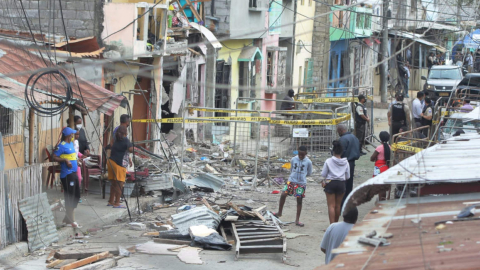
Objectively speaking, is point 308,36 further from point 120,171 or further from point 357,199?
point 357,199

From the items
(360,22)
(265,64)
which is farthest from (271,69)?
(360,22)

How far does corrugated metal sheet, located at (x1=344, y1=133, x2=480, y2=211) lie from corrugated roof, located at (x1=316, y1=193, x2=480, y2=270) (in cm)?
24

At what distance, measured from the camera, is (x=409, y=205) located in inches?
245

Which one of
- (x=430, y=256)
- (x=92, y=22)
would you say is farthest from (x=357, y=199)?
(x=92, y=22)

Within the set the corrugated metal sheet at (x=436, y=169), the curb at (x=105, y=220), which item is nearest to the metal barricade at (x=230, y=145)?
the curb at (x=105, y=220)

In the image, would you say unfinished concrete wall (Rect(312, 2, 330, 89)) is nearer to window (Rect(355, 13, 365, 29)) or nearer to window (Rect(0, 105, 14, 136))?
window (Rect(355, 13, 365, 29))

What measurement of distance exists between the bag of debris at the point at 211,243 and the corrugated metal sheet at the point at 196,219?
0.48m

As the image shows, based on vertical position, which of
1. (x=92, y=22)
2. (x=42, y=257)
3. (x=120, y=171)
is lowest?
(x=42, y=257)

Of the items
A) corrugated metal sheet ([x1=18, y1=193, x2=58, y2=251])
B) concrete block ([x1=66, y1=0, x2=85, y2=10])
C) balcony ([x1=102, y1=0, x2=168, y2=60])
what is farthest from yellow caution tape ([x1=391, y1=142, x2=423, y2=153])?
concrete block ([x1=66, y1=0, x2=85, y2=10])

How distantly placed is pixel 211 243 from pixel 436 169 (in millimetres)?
3916

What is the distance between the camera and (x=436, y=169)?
22.8ft

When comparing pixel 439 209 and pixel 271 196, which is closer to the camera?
pixel 439 209

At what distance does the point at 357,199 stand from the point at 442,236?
1142mm

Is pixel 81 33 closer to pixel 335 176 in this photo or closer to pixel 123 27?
pixel 123 27
